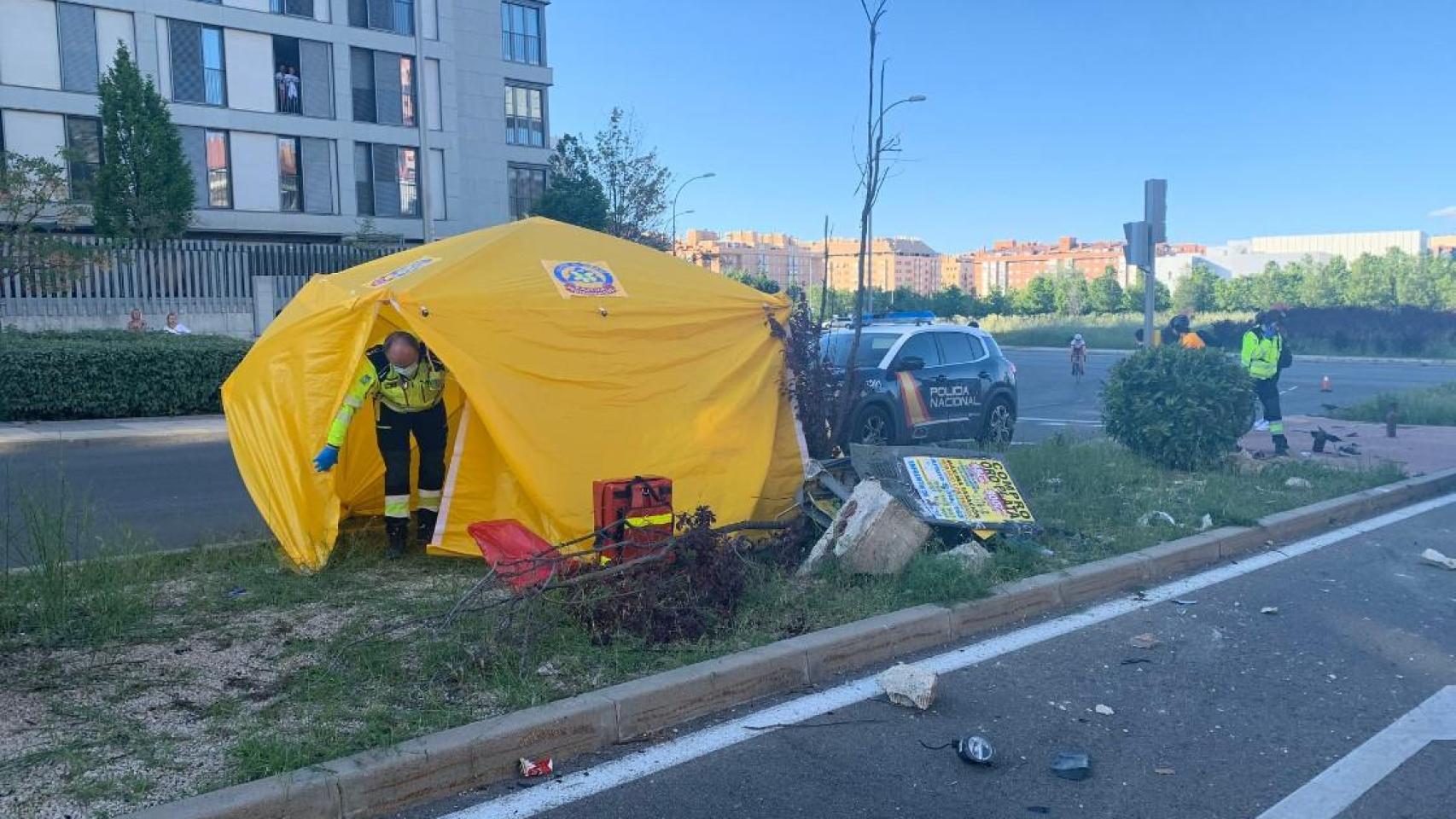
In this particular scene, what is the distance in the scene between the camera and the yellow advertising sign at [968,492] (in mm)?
7156

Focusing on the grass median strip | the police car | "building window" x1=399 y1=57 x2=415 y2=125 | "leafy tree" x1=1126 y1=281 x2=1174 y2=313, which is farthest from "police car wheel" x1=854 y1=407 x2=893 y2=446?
"leafy tree" x1=1126 y1=281 x2=1174 y2=313

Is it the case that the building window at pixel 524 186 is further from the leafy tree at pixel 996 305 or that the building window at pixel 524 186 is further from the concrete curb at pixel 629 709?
the leafy tree at pixel 996 305

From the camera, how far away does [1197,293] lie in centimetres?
7550

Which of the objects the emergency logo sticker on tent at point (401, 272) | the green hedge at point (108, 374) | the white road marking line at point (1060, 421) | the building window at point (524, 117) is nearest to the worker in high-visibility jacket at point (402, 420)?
the emergency logo sticker on tent at point (401, 272)

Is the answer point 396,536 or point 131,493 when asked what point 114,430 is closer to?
point 131,493

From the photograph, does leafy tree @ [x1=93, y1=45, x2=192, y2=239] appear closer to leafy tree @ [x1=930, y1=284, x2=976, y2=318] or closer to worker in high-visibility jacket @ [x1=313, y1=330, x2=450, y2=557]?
worker in high-visibility jacket @ [x1=313, y1=330, x2=450, y2=557]

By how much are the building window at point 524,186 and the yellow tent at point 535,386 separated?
35219 millimetres

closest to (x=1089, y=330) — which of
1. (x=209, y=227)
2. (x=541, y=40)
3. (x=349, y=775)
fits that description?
(x=541, y=40)

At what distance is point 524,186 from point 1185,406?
35458mm

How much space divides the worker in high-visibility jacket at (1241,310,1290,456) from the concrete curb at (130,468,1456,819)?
6919mm

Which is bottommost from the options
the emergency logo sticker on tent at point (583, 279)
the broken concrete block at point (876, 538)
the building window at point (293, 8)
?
the broken concrete block at point (876, 538)

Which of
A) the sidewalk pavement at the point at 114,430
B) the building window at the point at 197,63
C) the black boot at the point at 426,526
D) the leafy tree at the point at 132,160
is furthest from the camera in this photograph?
the building window at the point at 197,63

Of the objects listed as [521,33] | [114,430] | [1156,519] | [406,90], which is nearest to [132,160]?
[406,90]

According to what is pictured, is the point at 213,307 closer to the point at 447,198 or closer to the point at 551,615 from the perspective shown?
the point at 447,198
